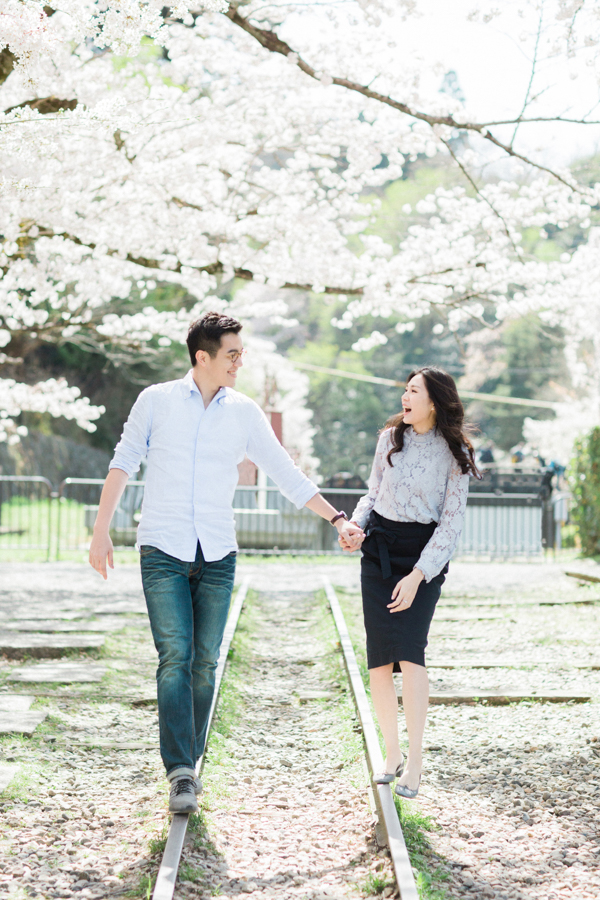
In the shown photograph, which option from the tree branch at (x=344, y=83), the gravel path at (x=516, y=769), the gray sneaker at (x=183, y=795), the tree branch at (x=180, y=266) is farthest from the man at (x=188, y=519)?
the tree branch at (x=180, y=266)

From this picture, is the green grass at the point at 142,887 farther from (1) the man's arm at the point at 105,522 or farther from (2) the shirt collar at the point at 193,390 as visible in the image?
(2) the shirt collar at the point at 193,390

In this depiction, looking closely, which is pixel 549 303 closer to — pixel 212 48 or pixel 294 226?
pixel 294 226

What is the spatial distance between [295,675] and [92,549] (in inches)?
142

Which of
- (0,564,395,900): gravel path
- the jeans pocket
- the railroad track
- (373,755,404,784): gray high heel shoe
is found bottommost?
(0,564,395,900): gravel path

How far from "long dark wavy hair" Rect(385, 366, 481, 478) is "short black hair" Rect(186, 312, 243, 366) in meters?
0.83

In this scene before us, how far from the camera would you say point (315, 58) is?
11.0 meters

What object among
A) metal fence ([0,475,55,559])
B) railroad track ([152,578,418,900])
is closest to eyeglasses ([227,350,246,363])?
railroad track ([152,578,418,900])

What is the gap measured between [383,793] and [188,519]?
1.40 m

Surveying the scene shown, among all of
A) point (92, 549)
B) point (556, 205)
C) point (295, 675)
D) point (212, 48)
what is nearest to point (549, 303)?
point (556, 205)

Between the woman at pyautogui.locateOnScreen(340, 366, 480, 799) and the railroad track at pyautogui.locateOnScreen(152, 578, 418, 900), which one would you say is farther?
the woman at pyautogui.locateOnScreen(340, 366, 480, 799)

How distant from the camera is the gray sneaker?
139 inches

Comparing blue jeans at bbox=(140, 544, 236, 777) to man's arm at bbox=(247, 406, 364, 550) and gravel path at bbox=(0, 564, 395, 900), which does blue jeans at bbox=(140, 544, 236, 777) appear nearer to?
gravel path at bbox=(0, 564, 395, 900)

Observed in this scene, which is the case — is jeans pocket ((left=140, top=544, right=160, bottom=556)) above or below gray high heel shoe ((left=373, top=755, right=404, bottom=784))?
above

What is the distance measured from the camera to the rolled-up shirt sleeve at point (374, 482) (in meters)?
4.03
